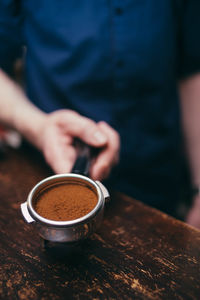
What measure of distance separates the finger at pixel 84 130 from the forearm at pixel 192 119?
69cm

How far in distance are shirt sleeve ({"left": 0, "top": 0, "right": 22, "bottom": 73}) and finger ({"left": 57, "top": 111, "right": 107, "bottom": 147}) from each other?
1.72 feet

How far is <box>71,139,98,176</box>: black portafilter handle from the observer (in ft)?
2.52

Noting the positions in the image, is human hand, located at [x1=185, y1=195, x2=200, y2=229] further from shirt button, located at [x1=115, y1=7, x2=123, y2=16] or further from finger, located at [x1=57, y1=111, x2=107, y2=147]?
shirt button, located at [x1=115, y1=7, x2=123, y2=16]

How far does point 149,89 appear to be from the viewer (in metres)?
1.21

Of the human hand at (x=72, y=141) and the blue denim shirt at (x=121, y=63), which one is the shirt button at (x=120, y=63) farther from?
the human hand at (x=72, y=141)

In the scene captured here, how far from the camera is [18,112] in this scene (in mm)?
1195

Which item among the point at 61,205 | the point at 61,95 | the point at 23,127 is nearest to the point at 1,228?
the point at 61,205

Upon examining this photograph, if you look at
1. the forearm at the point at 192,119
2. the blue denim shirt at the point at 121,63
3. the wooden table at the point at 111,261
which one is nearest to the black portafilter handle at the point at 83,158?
the wooden table at the point at 111,261

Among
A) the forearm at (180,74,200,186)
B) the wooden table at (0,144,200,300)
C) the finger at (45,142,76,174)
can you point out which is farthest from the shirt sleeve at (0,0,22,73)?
the forearm at (180,74,200,186)

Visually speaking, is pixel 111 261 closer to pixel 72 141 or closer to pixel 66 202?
pixel 66 202

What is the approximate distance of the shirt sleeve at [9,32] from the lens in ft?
3.68

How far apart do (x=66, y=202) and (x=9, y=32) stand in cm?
91

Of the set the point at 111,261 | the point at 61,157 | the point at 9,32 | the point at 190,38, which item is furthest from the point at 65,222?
the point at 190,38

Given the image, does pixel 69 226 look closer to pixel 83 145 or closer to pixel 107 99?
pixel 83 145
